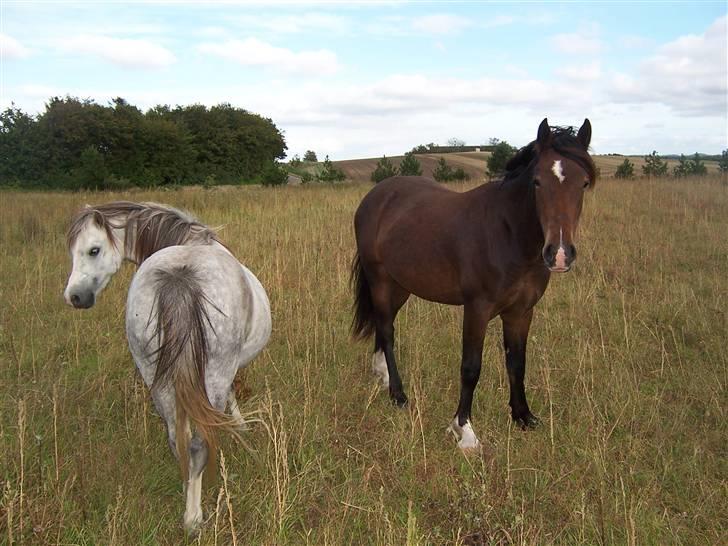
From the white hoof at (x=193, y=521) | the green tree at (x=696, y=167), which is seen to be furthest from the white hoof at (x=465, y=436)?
the green tree at (x=696, y=167)

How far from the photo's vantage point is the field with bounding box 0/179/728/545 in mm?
2338

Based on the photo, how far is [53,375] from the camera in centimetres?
407

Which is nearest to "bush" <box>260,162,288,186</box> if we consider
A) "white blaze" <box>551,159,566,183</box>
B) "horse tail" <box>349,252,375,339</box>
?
"horse tail" <box>349,252,375,339</box>

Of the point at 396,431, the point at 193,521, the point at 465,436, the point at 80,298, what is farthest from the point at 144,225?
the point at 465,436

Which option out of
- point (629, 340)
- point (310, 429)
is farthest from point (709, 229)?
point (310, 429)

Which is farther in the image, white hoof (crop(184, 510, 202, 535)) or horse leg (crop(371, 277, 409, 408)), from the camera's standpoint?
horse leg (crop(371, 277, 409, 408))

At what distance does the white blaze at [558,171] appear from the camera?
265 centimetres

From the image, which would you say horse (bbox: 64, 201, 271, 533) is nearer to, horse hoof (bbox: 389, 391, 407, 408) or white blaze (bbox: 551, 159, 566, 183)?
horse hoof (bbox: 389, 391, 407, 408)

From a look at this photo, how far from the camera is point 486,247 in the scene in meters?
3.22

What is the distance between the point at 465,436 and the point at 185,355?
192cm

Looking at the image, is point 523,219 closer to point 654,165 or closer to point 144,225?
point 144,225

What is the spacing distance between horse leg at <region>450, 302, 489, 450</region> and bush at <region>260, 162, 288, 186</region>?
1703 centimetres

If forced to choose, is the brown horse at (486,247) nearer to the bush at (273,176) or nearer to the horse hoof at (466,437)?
the horse hoof at (466,437)

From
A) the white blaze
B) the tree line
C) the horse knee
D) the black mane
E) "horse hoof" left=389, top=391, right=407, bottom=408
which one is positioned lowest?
"horse hoof" left=389, top=391, right=407, bottom=408
